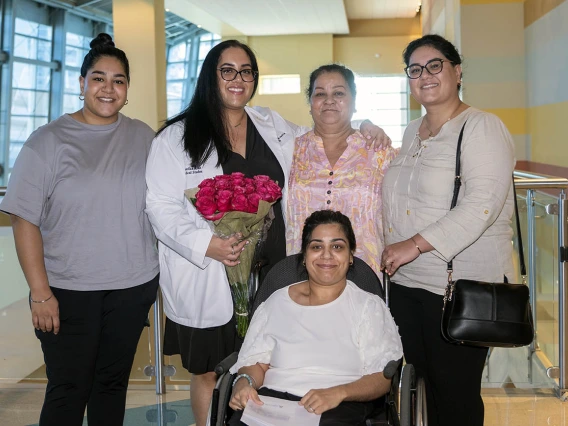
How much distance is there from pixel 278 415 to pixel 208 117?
4.14ft

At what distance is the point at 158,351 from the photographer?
416cm

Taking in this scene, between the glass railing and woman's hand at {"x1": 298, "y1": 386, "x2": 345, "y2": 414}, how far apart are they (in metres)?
1.94

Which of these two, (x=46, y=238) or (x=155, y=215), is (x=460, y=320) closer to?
(x=155, y=215)

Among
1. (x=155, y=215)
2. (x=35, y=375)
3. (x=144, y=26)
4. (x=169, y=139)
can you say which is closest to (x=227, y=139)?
(x=169, y=139)

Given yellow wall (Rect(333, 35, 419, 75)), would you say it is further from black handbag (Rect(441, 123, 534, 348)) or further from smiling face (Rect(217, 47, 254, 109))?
black handbag (Rect(441, 123, 534, 348))

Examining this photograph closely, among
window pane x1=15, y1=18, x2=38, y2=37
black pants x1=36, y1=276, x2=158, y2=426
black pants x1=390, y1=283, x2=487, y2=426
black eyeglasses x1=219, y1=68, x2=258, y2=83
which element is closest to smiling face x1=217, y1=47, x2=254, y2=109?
black eyeglasses x1=219, y1=68, x2=258, y2=83

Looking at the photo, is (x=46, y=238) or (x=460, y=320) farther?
(x=46, y=238)

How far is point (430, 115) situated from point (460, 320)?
0.82m

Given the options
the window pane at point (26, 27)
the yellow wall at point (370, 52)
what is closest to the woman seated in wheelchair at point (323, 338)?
the window pane at point (26, 27)

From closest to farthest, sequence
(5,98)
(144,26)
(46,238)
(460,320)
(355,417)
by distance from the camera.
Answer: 1. (355,417)
2. (460,320)
3. (46,238)
4. (144,26)
5. (5,98)

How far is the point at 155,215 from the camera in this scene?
2.75 meters

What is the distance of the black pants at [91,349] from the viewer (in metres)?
2.71

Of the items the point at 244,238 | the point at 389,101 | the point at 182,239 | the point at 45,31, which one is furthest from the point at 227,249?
the point at 389,101

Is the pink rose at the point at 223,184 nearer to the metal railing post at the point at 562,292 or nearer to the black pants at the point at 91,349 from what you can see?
the black pants at the point at 91,349
